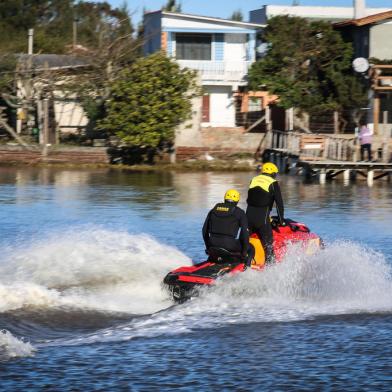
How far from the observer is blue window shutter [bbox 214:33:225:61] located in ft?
173

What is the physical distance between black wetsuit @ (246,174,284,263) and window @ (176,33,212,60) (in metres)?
37.8

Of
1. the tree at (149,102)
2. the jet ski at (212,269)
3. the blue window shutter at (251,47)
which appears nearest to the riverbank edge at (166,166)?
the tree at (149,102)

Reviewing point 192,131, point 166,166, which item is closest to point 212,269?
point 166,166

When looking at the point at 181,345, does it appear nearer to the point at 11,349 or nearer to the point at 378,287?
the point at 11,349

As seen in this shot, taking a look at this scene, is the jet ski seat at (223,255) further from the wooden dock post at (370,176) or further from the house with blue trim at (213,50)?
the house with blue trim at (213,50)

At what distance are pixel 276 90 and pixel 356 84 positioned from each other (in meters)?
3.55

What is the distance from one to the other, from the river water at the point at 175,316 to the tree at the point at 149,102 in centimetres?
1690

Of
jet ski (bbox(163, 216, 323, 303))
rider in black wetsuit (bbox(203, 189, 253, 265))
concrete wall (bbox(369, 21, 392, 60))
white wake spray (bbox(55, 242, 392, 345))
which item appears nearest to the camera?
white wake spray (bbox(55, 242, 392, 345))

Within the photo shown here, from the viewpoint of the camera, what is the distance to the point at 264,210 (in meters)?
15.4

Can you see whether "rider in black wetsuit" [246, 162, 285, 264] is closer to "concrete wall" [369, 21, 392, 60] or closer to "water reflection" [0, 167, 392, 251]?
"water reflection" [0, 167, 392, 251]

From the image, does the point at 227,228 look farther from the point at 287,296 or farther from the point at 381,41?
the point at 381,41

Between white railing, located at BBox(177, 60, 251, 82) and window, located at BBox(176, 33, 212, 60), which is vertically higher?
window, located at BBox(176, 33, 212, 60)

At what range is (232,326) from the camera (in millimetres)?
12930

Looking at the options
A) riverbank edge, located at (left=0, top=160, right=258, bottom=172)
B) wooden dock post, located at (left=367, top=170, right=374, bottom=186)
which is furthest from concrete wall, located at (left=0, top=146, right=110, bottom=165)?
wooden dock post, located at (left=367, top=170, right=374, bottom=186)
